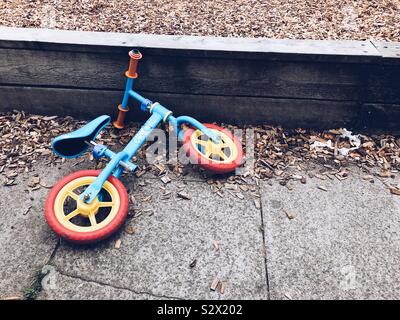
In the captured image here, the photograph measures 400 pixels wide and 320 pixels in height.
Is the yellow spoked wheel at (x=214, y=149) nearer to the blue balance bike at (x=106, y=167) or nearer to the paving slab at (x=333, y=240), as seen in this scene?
the blue balance bike at (x=106, y=167)

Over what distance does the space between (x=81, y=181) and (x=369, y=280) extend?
236 cm

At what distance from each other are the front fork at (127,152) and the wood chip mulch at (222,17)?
4.18ft

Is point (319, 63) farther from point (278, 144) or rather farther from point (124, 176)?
point (124, 176)

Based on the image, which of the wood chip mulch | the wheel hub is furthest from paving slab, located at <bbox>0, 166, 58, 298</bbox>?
the wood chip mulch

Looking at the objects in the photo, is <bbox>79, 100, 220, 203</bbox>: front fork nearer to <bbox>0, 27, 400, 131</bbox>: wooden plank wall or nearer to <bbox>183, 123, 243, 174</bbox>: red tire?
<bbox>183, 123, 243, 174</bbox>: red tire

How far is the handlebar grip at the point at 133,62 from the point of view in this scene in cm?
304

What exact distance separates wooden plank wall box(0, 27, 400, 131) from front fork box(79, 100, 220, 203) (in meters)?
0.35

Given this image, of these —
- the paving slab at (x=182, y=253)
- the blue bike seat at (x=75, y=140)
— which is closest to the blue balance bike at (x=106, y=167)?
the blue bike seat at (x=75, y=140)

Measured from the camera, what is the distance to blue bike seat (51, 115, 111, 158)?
9.38ft

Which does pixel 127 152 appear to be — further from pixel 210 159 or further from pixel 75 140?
pixel 210 159

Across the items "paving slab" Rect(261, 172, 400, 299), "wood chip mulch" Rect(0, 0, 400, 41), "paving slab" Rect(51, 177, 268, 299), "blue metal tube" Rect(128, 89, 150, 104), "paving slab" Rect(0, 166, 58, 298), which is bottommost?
"paving slab" Rect(0, 166, 58, 298)
